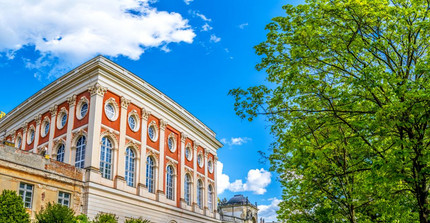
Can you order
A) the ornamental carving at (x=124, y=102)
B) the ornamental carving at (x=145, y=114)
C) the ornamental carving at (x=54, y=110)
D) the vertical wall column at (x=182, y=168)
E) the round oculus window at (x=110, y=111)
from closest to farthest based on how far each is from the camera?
the round oculus window at (x=110, y=111)
the ornamental carving at (x=124, y=102)
the ornamental carving at (x=54, y=110)
the ornamental carving at (x=145, y=114)
the vertical wall column at (x=182, y=168)

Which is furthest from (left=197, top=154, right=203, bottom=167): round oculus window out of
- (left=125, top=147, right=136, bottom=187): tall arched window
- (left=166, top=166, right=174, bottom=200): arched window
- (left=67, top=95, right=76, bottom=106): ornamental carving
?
(left=67, top=95, right=76, bottom=106): ornamental carving

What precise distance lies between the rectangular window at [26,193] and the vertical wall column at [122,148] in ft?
23.9

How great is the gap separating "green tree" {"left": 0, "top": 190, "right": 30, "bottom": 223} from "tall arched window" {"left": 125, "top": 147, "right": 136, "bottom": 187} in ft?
43.8

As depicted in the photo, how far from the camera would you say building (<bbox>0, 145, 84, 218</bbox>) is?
852 inches

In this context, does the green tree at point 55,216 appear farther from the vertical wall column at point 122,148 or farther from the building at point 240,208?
the building at point 240,208

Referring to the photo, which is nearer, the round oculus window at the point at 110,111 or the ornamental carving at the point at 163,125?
the round oculus window at the point at 110,111

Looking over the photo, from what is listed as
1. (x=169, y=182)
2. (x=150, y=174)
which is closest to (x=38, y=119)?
(x=150, y=174)

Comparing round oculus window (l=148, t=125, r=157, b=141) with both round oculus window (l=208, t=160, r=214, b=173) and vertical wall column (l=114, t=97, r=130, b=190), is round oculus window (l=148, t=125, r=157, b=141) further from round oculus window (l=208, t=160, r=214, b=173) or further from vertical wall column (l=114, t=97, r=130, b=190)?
round oculus window (l=208, t=160, r=214, b=173)

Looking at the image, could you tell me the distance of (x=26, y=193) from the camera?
22625 mm

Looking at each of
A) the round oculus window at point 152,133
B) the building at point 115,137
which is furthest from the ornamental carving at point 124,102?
the round oculus window at point 152,133

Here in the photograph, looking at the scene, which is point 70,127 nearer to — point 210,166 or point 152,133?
point 152,133

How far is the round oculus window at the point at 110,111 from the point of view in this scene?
30413 mm

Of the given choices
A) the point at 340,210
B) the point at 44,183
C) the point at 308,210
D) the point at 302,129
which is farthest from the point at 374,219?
the point at 44,183

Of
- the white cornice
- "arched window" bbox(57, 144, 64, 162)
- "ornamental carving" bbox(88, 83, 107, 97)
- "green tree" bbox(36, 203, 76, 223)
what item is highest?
the white cornice
